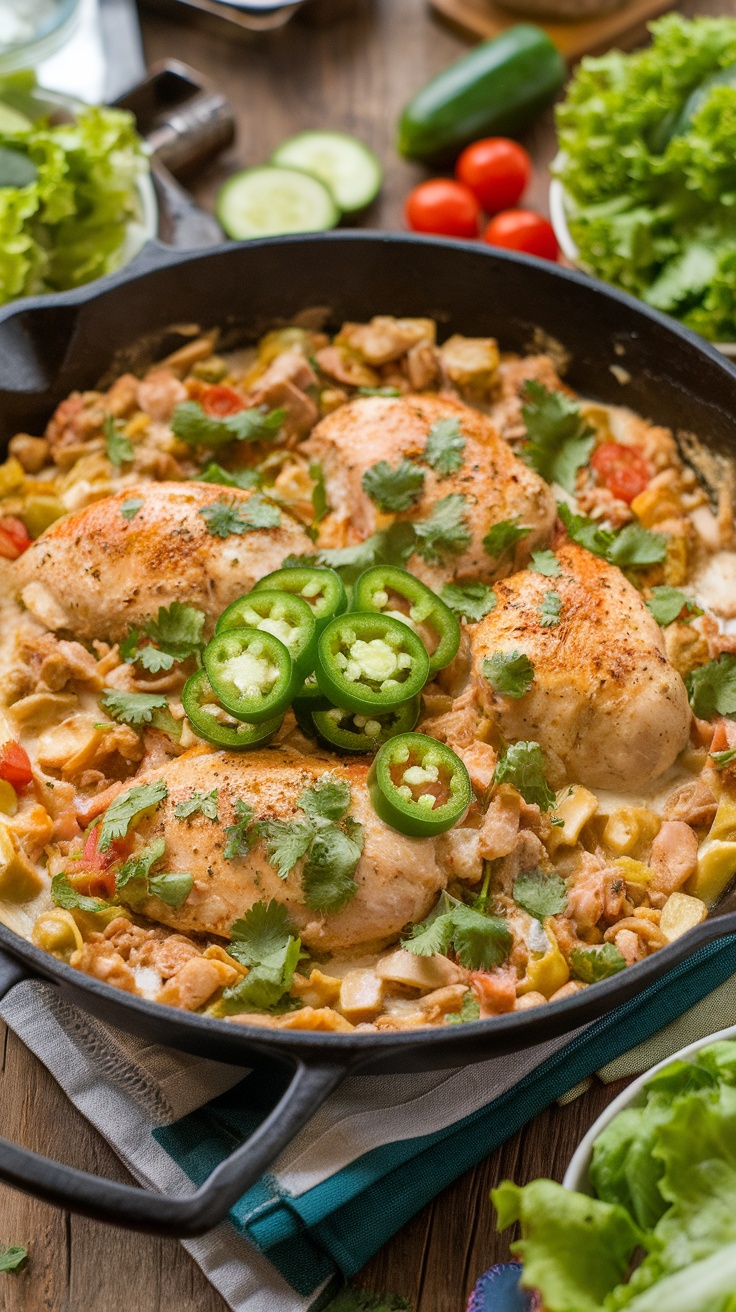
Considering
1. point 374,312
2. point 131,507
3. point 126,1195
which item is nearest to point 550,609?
point 131,507

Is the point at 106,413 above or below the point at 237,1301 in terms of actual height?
above

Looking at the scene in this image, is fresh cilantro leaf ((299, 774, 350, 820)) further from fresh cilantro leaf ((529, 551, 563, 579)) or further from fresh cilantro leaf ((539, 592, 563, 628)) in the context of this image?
fresh cilantro leaf ((529, 551, 563, 579))

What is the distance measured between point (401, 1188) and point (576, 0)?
6.26m

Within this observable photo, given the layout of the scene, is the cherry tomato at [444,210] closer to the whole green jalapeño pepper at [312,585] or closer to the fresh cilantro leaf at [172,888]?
the whole green jalapeño pepper at [312,585]

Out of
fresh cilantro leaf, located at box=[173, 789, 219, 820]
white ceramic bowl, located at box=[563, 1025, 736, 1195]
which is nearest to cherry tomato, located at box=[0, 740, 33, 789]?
fresh cilantro leaf, located at box=[173, 789, 219, 820]

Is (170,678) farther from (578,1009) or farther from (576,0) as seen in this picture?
(576,0)

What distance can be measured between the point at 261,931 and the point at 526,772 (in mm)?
960

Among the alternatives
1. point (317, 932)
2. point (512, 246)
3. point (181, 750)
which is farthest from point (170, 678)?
point (512, 246)

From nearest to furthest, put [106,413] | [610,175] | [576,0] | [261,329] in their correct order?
[106,413]
[261,329]
[610,175]
[576,0]

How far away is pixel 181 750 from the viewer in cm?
411

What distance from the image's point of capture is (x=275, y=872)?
11.8 ft

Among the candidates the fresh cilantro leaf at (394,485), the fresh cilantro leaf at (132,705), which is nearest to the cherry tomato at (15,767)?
the fresh cilantro leaf at (132,705)

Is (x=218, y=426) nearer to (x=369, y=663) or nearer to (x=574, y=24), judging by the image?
(x=369, y=663)

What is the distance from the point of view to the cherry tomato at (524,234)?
6145 mm
